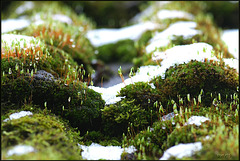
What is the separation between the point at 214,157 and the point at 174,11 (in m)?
7.91

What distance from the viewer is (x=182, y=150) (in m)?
2.83

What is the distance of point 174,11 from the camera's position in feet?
30.5

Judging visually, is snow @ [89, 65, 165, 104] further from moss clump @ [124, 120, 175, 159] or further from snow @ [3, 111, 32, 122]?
snow @ [3, 111, 32, 122]

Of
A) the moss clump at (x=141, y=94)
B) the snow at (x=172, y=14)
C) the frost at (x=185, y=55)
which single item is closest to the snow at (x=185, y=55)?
the frost at (x=185, y=55)

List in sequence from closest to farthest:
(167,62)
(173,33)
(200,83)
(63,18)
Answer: (200,83), (167,62), (173,33), (63,18)

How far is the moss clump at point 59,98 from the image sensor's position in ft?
12.3

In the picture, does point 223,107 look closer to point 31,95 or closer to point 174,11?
point 31,95

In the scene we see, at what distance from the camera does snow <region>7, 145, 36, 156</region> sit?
2549mm

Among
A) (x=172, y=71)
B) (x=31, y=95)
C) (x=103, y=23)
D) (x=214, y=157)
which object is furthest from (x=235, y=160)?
(x=103, y=23)

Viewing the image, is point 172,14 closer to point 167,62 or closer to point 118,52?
point 118,52

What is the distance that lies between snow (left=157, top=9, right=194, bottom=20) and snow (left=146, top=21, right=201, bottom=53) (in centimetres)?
80

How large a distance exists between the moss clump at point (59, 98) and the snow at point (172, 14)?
6017mm

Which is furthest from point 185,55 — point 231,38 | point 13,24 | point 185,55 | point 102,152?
point 13,24

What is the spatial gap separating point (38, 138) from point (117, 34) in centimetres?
711
